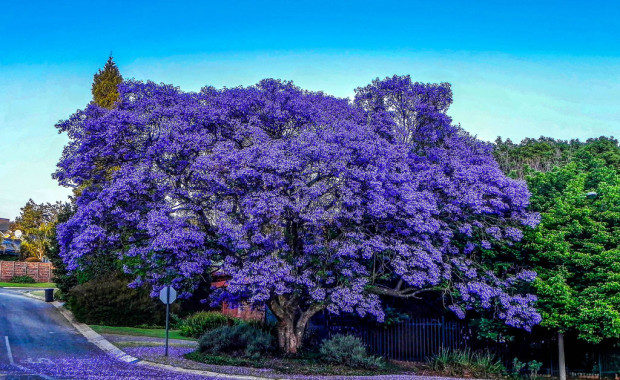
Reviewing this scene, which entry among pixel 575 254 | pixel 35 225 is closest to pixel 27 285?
pixel 35 225

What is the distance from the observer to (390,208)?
18609 millimetres

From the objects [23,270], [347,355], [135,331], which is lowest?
[135,331]

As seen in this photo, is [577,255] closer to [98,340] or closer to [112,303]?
[98,340]

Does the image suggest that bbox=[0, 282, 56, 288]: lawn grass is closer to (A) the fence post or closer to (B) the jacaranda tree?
(B) the jacaranda tree

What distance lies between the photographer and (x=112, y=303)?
33.0 meters

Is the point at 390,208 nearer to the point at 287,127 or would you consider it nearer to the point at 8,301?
the point at 287,127

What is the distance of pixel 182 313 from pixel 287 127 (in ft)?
65.9

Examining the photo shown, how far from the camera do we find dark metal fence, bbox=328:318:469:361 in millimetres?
23816

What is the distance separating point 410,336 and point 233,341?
763 cm

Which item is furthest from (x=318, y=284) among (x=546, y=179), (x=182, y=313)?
(x=182, y=313)

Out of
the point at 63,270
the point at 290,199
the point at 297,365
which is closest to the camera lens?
the point at 290,199

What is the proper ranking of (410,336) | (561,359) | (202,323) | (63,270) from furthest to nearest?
1. (63,270)
2. (202,323)
3. (410,336)
4. (561,359)

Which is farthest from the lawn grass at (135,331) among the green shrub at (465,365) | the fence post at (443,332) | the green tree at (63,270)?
the green shrub at (465,365)

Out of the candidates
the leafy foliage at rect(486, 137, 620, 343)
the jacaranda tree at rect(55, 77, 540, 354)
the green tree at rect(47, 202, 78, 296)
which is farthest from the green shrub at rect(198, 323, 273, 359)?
the green tree at rect(47, 202, 78, 296)
